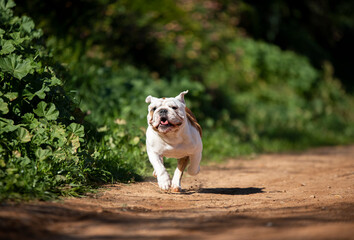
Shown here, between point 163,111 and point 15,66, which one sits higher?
point 15,66

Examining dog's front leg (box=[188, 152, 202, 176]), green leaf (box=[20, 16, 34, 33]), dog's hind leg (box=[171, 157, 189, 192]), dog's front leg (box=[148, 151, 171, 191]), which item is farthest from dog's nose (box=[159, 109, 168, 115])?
green leaf (box=[20, 16, 34, 33])

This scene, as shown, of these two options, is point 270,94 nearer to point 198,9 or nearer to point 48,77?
point 198,9

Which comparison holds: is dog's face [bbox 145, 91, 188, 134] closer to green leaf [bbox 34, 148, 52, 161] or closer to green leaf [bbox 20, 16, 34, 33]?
green leaf [bbox 34, 148, 52, 161]

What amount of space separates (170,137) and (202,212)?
1295mm

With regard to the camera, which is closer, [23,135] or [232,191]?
[23,135]

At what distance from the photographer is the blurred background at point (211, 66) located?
29.6ft

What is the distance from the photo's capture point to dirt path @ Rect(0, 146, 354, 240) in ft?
10.2

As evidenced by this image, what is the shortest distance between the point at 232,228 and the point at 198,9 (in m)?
12.4

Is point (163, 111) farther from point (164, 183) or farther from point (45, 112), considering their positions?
point (45, 112)

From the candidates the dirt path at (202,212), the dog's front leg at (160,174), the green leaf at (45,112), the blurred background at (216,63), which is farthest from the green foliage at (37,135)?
the blurred background at (216,63)

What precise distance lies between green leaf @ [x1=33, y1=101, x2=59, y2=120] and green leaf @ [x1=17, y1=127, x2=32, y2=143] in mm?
414

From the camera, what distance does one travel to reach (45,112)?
5.12 metres

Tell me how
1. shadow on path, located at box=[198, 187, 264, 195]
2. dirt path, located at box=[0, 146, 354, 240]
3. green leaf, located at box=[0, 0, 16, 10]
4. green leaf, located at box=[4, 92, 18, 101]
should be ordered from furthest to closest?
green leaf, located at box=[0, 0, 16, 10]
shadow on path, located at box=[198, 187, 264, 195]
green leaf, located at box=[4, 92, 18, 101]
dirt path, located at box=[0, 146, 354, 240]

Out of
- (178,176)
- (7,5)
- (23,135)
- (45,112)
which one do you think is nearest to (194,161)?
(178,176)
